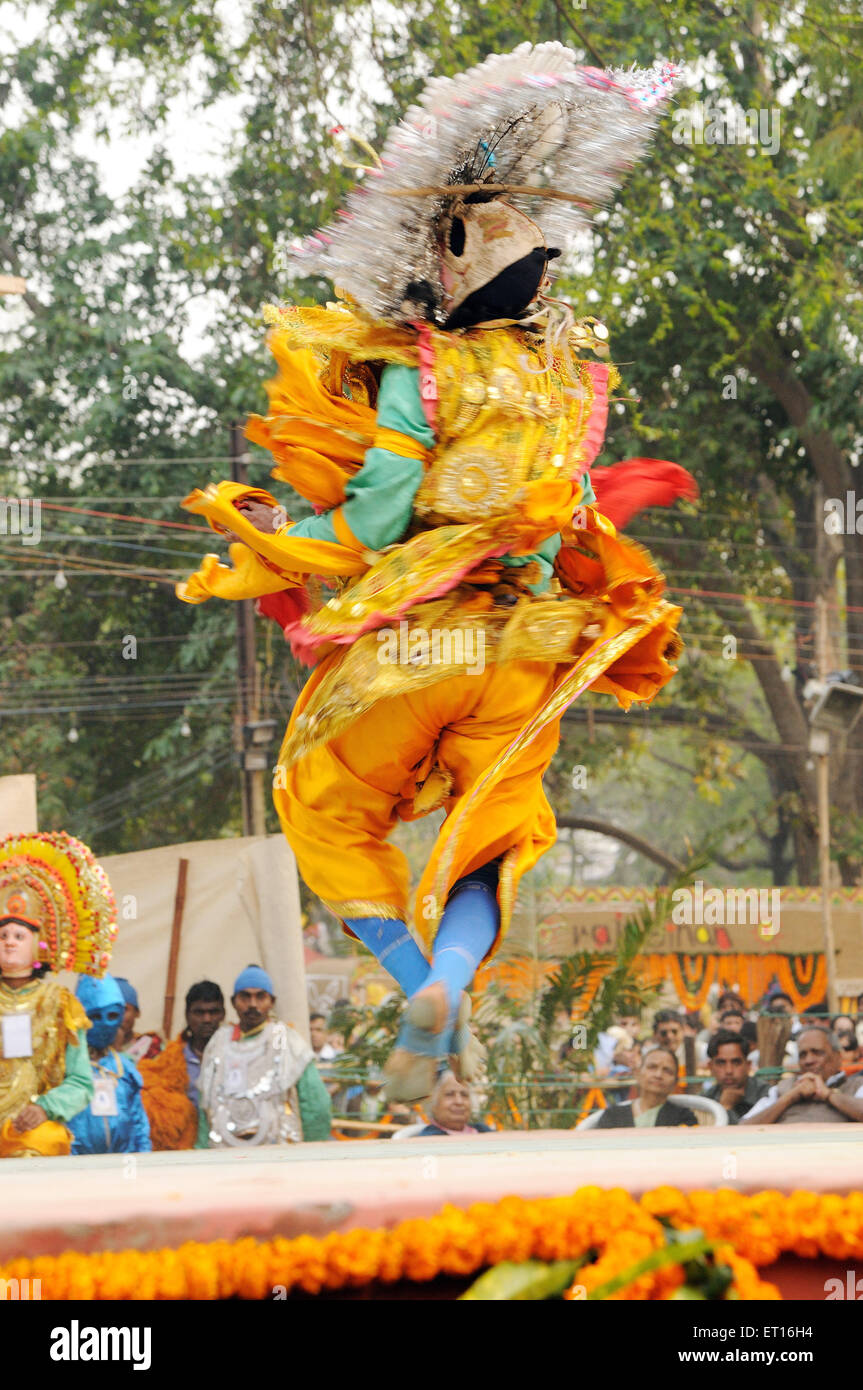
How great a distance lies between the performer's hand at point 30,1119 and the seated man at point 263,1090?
3.00 feet

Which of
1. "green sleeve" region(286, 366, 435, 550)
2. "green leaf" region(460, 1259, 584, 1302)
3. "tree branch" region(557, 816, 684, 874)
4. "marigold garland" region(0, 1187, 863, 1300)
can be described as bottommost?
"green leaf" region(460, 1259, 584, 1302)

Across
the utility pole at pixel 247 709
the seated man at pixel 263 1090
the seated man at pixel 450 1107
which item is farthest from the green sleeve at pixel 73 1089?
the utility pole at pixel 247 709

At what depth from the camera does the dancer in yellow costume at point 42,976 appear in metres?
5.89

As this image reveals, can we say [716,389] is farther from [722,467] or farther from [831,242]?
[831,242]

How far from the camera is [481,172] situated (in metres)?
3.77

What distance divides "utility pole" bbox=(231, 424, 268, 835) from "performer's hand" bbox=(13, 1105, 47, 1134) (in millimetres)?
7005

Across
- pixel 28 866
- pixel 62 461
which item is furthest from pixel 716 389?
pixel 28 866

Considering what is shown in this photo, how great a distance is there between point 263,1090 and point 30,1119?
102cm

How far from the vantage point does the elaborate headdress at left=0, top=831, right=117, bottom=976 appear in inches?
243

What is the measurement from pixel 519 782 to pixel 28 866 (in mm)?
3145

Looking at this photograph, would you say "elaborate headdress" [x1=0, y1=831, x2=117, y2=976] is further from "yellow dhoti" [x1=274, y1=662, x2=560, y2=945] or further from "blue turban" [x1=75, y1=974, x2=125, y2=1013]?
"yellow dhoti" [x1=274, y1=662, x2=560, y2=945]

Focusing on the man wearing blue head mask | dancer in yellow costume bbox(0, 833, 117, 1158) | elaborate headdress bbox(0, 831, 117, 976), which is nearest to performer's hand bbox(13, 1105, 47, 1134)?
dancer in yellow costume bbox(0, 833, 117, 1158)

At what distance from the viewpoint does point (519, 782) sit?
3715mm
